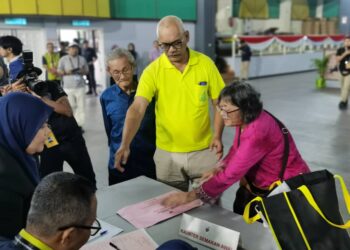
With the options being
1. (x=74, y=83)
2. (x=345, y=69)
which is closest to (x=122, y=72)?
(x=74, y=83)

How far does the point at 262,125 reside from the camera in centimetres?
179

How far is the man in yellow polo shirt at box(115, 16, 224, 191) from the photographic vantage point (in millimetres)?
2236

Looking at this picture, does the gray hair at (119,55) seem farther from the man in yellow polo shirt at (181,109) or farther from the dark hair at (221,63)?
the dark hair at (221,63)

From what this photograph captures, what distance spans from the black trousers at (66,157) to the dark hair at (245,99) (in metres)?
1.36

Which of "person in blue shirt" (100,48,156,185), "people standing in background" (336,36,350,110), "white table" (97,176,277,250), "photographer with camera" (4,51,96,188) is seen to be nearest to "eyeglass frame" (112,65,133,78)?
"person in blue shirt" (100,48,156,185)

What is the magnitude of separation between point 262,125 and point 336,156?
3365 mm

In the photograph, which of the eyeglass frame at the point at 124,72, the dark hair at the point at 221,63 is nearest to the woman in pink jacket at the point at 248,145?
the eyeglass frame at the point at 124,72

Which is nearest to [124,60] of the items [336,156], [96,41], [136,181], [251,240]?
[136,181]

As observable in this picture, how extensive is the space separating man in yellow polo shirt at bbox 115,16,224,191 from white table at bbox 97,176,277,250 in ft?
0.58

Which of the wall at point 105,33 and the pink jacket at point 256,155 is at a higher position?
the wall at point 105,33

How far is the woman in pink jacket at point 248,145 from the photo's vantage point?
70.2 inches

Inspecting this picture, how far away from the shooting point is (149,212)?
1.83 meters

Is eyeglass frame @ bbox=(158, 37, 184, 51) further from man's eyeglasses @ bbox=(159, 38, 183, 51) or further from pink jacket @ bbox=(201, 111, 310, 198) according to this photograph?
pink jacket @ bbox=(201, 111, 310, 198)

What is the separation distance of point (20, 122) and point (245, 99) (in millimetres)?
974
